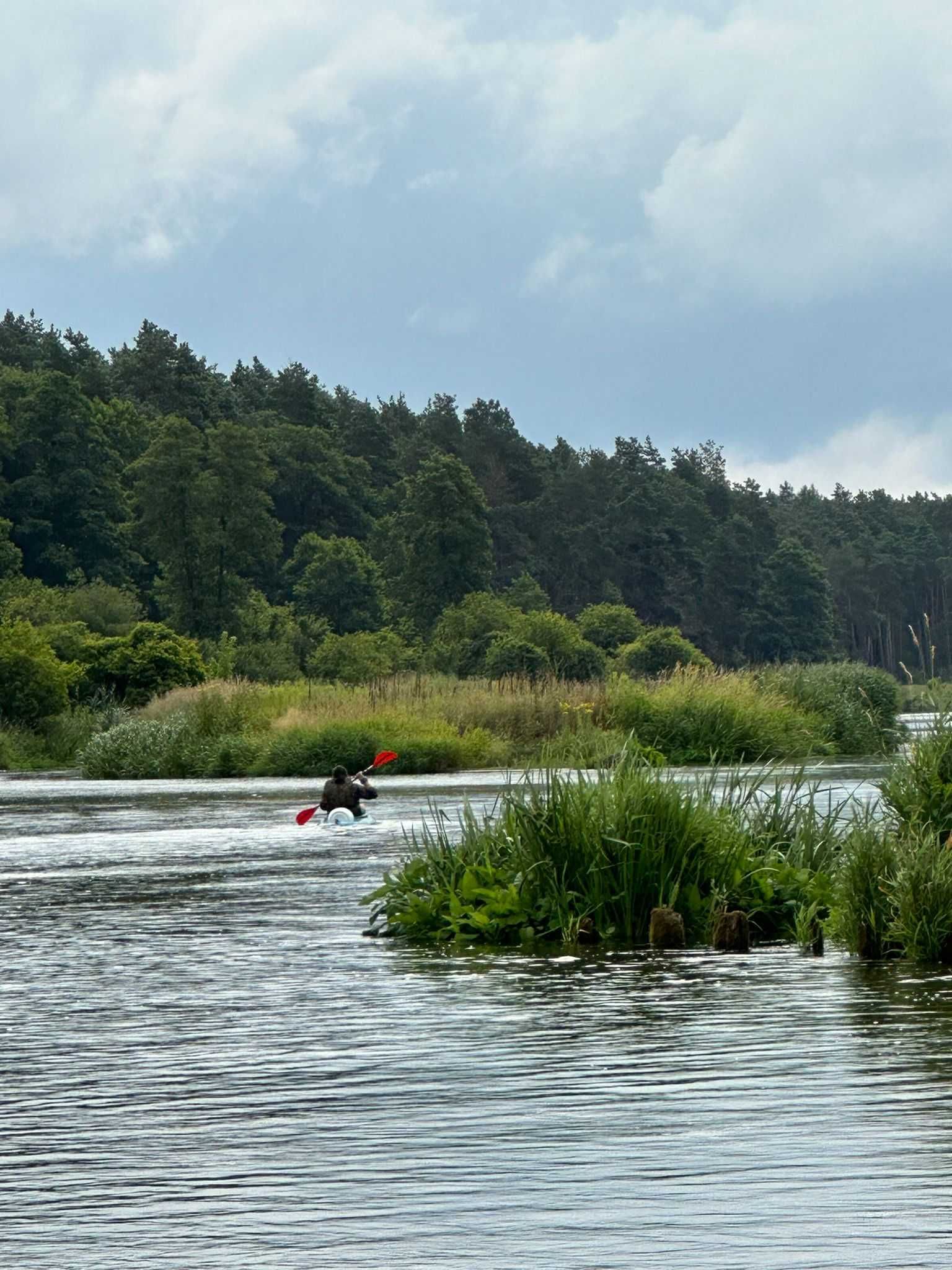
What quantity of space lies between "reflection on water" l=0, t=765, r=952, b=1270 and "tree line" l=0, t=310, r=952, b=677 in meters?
62.9

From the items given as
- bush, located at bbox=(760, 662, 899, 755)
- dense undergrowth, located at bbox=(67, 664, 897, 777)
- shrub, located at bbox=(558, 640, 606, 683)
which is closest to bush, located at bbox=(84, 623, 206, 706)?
dense undergrowth, located at bbox=(67, 664, 897, 777)

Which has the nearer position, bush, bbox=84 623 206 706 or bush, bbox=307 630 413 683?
bush, bbox=84 623 206 706

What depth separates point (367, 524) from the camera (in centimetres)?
11944

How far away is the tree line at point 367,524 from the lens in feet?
310

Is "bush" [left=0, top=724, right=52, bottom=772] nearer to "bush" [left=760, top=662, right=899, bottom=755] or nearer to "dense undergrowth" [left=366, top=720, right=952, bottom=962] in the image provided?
"bush" [left=760, top=662, right=899, bottom=755]

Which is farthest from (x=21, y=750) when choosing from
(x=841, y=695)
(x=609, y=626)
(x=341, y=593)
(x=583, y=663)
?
(x=609, y=626)

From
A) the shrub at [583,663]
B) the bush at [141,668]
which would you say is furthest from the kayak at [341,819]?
the shrub at [583,663]

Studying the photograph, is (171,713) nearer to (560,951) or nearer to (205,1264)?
(560,951)

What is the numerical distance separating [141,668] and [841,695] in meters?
22.6

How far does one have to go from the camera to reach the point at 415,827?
80.4ft

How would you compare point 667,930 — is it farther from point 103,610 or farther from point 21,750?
point 103,610

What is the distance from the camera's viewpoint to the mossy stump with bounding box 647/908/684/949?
41.6 ft

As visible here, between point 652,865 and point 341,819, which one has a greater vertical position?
point 341,819

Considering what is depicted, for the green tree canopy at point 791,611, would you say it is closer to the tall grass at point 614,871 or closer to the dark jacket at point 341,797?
the dark jacket at point 341,797
